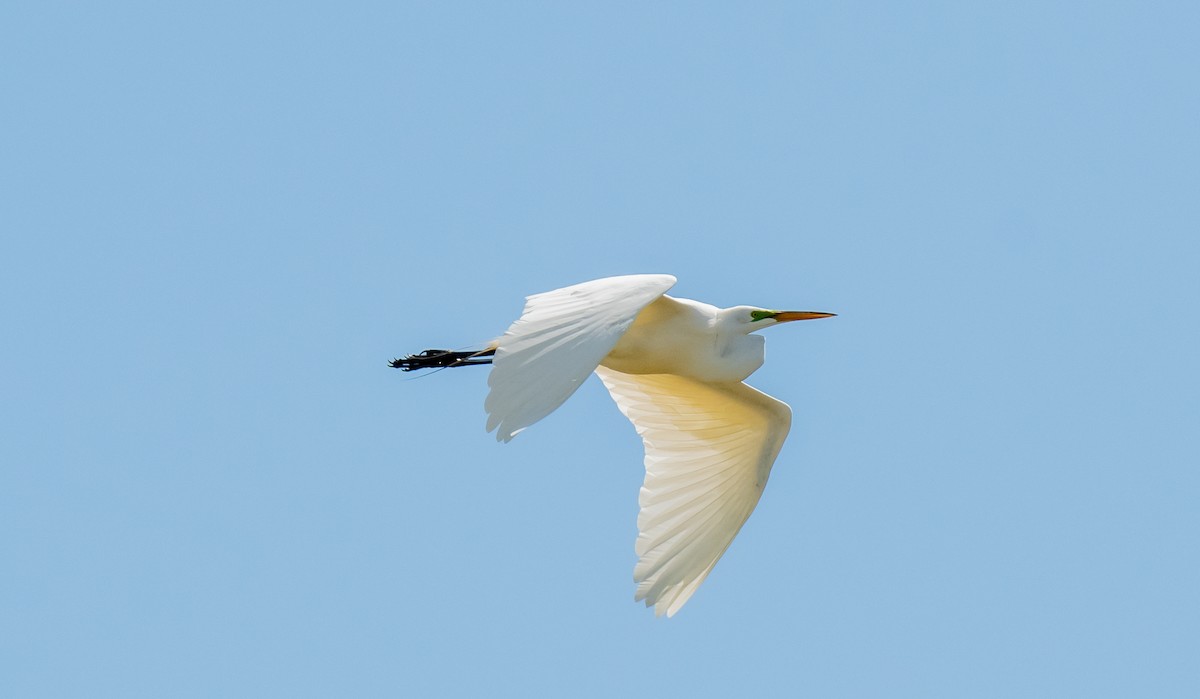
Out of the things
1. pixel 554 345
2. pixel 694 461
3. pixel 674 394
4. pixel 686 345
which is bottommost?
pixel 694 461

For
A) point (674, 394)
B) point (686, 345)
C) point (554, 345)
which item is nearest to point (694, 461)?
point (674, 394)

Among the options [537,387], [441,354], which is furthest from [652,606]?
[537,387]

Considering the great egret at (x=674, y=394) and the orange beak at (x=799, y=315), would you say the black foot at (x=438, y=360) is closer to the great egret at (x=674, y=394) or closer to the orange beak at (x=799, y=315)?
the great egret at (x=674, y=394)

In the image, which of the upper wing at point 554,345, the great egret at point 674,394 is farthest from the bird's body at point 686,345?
the upper wing at point 554,345

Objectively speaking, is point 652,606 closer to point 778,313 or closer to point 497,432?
point 778,313

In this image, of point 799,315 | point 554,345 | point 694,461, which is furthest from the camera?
point 694,461

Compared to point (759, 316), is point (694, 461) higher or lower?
lower

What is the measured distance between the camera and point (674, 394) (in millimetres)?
10016

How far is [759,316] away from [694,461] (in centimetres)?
103

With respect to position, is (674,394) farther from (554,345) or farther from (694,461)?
(554,345)

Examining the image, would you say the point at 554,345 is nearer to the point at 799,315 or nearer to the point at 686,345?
the point at 686,345

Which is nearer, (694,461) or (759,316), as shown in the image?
(759,316)

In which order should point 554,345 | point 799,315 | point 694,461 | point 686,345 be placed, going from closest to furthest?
point 554,345 < point 686,345 < point 799,315 < point 694,461

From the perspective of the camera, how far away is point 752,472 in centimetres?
984
